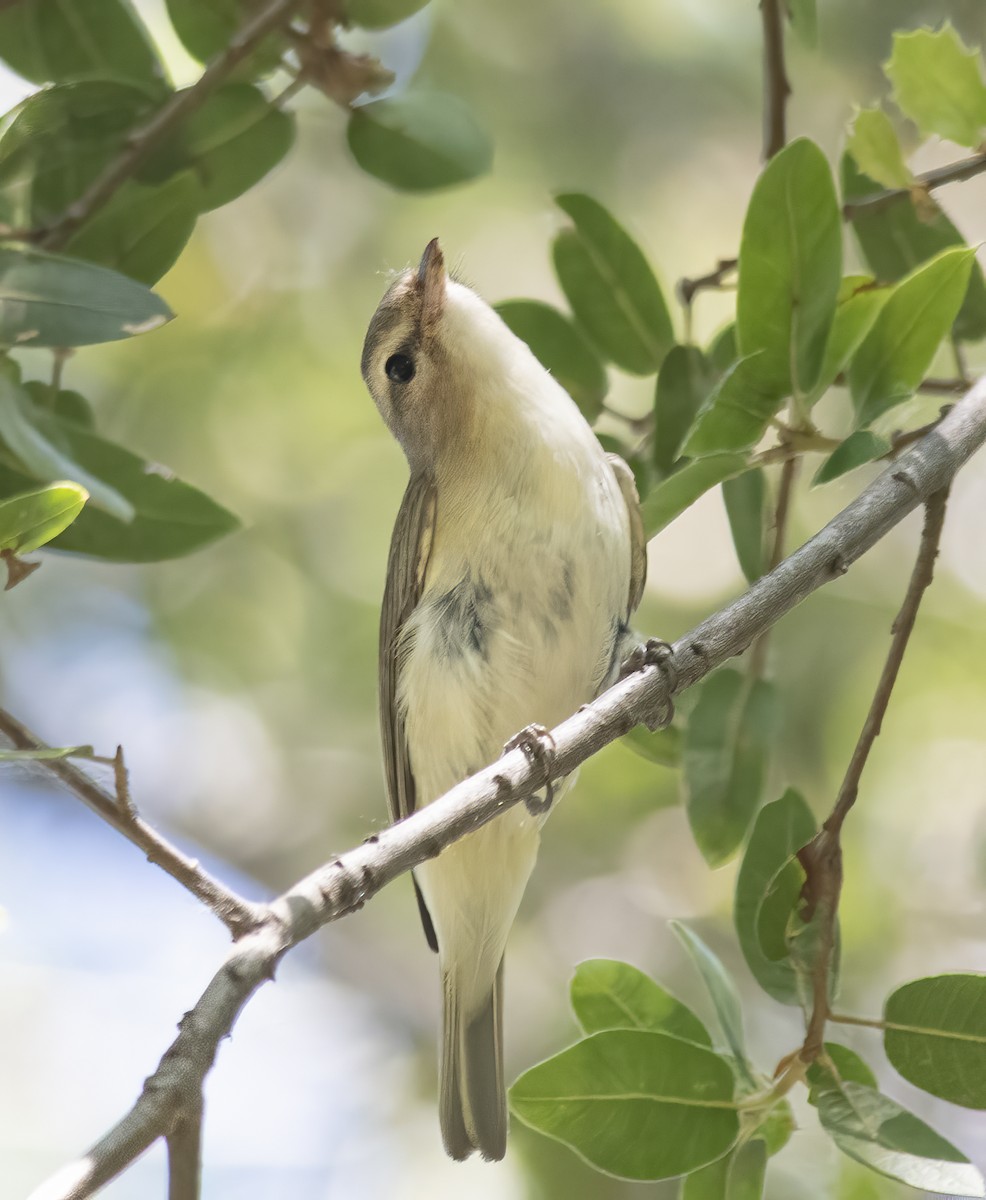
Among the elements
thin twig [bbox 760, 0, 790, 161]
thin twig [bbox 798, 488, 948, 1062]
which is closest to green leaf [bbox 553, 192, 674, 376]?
thin twig [bbox 760, 0, 790, 161]

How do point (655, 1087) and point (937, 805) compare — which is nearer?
point (655, 1087)

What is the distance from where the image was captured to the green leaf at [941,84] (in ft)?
6.89

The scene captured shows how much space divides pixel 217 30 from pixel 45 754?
1.52m

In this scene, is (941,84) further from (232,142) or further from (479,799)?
(479,799)

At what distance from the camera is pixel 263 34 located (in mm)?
2252

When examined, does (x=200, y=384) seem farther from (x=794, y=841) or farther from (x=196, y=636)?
(x=794, y=841)

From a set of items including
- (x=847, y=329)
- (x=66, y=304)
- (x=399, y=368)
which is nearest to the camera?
(x=66, y=304)

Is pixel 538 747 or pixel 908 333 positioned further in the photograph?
pixel 908 333

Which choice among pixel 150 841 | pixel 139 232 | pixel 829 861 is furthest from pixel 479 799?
pixel 139 232

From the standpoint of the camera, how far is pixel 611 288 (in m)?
2.53

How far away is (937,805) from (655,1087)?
280cm

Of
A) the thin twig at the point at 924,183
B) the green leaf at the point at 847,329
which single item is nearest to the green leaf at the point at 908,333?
the green leaf at the point at 847,329

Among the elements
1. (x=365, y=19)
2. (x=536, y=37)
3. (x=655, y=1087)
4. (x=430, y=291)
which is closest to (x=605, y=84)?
(x=536, y=37)

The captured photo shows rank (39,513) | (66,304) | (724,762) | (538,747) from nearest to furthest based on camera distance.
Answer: (39,513), (538,747), (66,304), (724,762)
